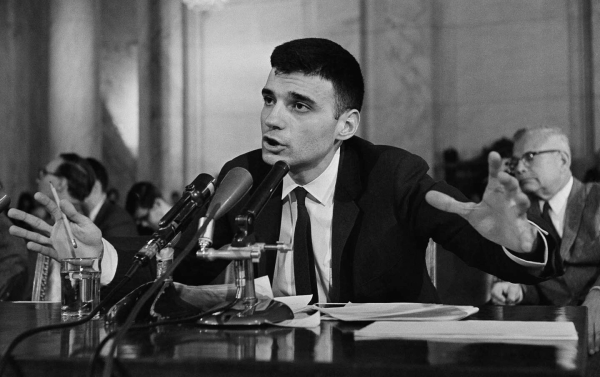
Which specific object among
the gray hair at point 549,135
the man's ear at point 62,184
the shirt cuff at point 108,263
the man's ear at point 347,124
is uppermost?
the gray hair at point 549,135

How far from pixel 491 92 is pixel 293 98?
5.35 metres

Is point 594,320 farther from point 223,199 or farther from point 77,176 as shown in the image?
point 77,176

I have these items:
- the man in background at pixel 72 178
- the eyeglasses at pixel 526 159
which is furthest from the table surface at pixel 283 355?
the man in background at pixel 72 178

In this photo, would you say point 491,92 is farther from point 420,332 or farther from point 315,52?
point 420,332

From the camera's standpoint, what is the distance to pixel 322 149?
2404mm

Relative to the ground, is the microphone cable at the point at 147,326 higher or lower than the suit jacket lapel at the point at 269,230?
lower

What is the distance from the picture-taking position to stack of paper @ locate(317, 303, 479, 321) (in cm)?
168

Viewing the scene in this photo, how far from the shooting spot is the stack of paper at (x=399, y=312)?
1.68 m

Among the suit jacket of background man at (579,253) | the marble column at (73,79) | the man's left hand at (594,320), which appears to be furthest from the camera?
Result: the marble column at (73,79)

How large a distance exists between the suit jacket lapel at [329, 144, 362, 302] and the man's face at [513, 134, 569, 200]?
1.80m

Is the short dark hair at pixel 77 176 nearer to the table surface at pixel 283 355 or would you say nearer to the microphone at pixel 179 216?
the microphone at pixel 179 216

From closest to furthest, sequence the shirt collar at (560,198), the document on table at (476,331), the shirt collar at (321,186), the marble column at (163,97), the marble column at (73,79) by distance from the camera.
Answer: the document on table at (476,331) < the shirt collar at (321,186) < the shirt collar at (560,198) < the marble column at (163,97) < the marble column at (73,79)

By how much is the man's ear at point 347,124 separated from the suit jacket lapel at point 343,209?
8cm

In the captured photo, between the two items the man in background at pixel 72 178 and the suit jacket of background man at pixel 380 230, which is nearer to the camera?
the suit jacket of background man at pixel 380 230
